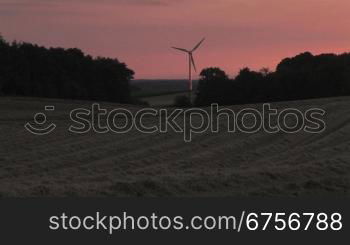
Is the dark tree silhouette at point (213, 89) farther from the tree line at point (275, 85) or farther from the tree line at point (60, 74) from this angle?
the tree line at point (60, 74)

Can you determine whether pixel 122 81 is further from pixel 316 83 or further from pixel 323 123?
pixel 323 123

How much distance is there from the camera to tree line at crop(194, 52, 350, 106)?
5325 centimetres

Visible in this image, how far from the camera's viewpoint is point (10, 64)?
57906 millimetres

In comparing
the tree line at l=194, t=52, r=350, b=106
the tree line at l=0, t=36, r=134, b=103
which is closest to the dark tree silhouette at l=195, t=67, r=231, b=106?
the tree line at l=194, t=52, r=350, b=106

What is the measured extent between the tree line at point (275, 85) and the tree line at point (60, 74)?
9.59 m

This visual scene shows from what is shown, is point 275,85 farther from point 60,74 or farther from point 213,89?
point 60,74

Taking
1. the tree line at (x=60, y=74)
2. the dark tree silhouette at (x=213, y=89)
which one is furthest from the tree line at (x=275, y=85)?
the tree line at (x=60, y=74)

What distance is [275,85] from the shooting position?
183ft

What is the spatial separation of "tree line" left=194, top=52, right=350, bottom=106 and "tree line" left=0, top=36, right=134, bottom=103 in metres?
9.59

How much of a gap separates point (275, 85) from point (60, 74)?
68.8 feet

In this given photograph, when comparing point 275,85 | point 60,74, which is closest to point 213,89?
point 275,85

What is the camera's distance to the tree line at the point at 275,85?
5325 centimetres

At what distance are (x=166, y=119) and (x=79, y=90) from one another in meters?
38.5

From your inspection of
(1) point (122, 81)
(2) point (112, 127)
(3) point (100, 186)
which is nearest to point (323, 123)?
(2) point (112, 127)
